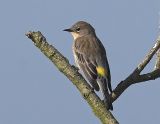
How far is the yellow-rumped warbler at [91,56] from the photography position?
732cm

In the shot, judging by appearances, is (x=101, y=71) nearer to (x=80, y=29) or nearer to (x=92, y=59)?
(x=92, y=59)

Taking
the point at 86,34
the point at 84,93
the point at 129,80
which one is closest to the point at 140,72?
the point at 129,80

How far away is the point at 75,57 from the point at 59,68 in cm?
487

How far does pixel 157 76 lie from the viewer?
4.54 metres

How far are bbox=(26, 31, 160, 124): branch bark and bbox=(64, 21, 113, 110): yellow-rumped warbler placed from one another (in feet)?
6.33

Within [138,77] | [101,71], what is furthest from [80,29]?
[138,77]

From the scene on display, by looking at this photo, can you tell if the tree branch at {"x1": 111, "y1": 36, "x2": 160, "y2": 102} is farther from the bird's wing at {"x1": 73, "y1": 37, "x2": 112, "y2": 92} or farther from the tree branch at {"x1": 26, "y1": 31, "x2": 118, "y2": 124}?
the bird's wing at {"x1": 73, "y1": 37, "x2": 112, "y2": 92}

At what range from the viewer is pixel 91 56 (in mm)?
8523

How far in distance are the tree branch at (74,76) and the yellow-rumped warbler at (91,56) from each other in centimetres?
249

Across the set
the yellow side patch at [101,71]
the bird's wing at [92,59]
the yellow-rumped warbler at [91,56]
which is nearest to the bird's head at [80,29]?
the yellow-rumped warbler at [91,56]

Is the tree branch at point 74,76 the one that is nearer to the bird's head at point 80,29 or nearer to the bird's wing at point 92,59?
the bird's wing at point 92,59

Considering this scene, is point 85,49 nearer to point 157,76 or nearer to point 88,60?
point 88,60

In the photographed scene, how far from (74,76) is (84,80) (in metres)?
0.10

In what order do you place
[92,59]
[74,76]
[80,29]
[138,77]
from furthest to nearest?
[80,29] < [92,59] < [138,77] < [74,76]
